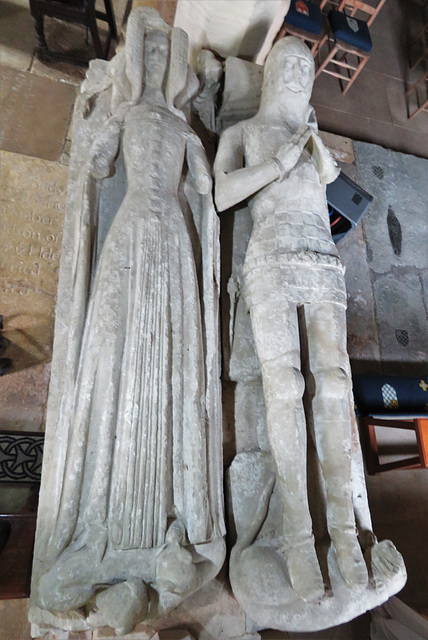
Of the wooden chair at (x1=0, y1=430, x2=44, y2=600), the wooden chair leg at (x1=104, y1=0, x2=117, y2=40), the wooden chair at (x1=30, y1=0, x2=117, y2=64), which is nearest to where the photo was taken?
the wooden chair at (x1=0, y1=430, x2=44, y2=600)

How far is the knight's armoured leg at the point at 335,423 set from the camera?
63.5 inches

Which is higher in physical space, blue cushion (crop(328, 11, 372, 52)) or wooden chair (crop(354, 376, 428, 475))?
blue cushion (crop(328, 11, 372, 52))

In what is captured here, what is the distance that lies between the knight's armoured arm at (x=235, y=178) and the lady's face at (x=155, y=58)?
0.53 meters

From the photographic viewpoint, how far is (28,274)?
2.81 meters

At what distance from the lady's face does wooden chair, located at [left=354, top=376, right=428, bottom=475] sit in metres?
2.45

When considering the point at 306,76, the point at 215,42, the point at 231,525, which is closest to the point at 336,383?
the point at 231,525

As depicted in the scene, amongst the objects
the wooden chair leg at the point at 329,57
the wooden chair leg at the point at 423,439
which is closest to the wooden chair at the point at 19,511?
the wooden chair leg at the point at 423,439

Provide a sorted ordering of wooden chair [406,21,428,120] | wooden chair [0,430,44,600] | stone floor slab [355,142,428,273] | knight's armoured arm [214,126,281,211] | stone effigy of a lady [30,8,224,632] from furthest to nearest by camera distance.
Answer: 1. wooden chair [406,21,428,120]
2. stone floor slab [355,142,428,273]
3. knight's armoured arm [214,126,281,211]
4. wooden chair [0,430,44,600]
5. stone effigy of a lady [30,8,224,632]

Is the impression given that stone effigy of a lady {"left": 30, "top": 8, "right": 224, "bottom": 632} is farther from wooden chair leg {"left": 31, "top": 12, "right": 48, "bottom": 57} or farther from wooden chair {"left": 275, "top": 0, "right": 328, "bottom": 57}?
wooden chair {"left": 275, "top": 0, "right": 328, "bottom": 57}

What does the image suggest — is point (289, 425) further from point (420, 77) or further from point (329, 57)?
point (420, 77)

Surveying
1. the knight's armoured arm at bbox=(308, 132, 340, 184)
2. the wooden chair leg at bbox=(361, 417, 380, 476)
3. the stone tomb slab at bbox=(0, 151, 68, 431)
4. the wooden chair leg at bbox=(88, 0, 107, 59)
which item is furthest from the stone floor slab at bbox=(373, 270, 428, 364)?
the wooden chair leg at bbox=(88, 0, 107, 59)

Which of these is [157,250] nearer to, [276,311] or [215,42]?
[276,311]

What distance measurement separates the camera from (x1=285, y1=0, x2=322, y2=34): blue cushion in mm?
4719

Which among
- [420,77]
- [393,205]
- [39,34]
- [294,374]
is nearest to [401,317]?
[393,205]
